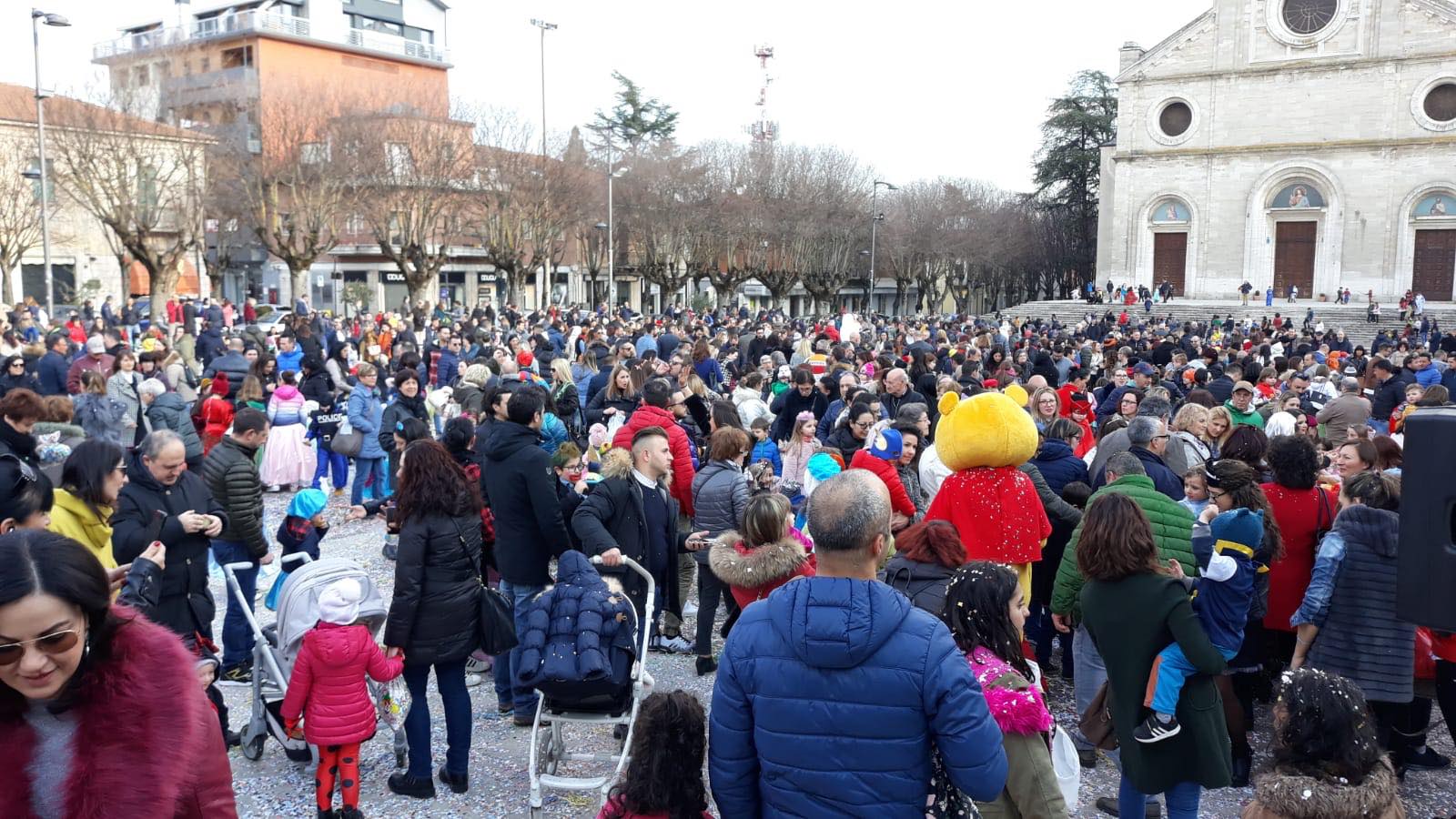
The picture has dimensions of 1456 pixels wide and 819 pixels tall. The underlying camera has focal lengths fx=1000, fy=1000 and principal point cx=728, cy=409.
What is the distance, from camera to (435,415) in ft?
38.0

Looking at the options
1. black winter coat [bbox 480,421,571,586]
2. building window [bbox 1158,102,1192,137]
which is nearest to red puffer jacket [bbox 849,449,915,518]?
black winter coat [bbox 480,421,571,586]

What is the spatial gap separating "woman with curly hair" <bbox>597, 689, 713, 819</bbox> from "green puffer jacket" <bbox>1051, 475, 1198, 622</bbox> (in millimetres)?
1947

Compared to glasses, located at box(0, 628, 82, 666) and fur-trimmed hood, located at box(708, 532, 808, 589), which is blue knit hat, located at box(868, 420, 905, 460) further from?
glasses, located at box(0, 628, 82, 666)

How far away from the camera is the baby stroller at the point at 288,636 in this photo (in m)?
4.44

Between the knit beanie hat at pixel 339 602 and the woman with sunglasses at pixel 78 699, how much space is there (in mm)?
2378

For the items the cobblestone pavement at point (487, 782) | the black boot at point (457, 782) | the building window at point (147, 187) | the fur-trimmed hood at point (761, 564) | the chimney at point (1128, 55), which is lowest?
the cobblestone pavement at point (487, 782)

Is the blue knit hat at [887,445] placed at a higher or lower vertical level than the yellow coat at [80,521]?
higher

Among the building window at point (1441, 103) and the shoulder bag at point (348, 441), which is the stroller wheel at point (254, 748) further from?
the building window at point (1441, 103)

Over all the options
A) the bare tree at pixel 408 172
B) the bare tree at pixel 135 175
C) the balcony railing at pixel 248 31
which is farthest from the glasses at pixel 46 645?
the balcony railing at pixel 248 31

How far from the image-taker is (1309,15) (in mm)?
44531

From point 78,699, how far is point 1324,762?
297 cm

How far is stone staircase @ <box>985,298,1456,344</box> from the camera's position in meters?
39.2

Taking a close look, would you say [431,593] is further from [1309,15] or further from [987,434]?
[1309,15]

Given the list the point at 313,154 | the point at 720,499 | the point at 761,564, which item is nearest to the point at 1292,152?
the point at 313,154
